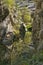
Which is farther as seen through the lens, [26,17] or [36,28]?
[26,17]

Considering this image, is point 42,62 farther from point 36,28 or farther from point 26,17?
point 26,17

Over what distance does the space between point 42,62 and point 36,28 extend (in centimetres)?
991

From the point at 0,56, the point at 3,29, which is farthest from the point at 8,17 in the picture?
the point at 0,56

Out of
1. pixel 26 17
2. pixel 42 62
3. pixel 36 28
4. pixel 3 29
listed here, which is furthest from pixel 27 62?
pixel 26 17

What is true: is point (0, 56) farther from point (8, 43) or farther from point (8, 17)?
point (8, 17)

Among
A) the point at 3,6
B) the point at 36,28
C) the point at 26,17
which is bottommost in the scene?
the point at 26,17

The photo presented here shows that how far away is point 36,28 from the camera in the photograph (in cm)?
1675

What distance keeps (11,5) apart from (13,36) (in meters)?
3.26

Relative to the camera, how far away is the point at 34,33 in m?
17.0

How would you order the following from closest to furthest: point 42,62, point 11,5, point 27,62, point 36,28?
point 42,62
point 27,62
point 36,28
point 11,5

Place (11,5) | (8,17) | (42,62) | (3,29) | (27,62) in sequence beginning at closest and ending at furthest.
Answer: (42,62)
(27,62)
(3,29)
(8,17)
(11,5)

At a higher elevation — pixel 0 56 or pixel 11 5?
pixel 11 5

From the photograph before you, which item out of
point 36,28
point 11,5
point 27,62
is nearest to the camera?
point 27,62

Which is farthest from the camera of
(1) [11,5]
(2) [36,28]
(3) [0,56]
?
(1) [11,5]
